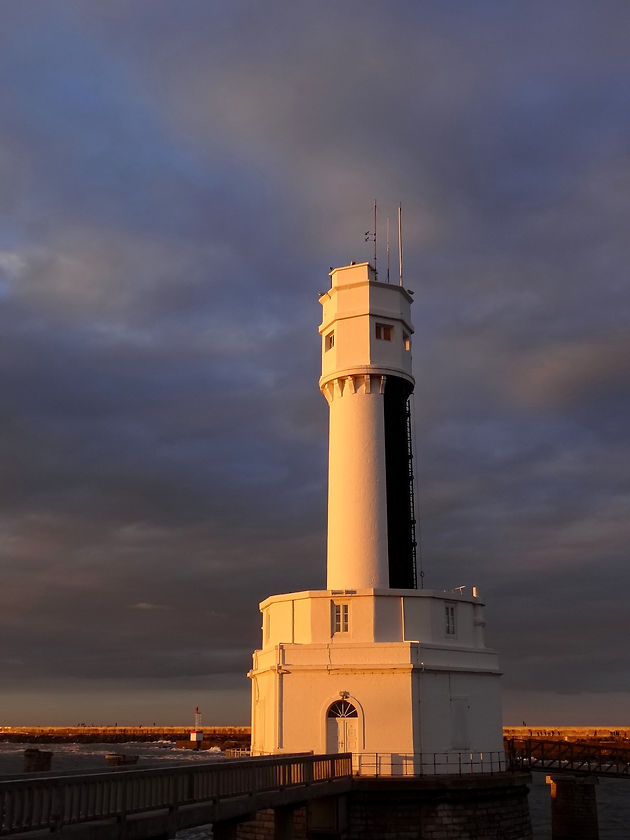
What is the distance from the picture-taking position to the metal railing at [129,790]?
A: 1723 centimetres

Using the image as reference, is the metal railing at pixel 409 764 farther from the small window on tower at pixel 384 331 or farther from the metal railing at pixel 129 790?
the small window on tower at pixel 384 331

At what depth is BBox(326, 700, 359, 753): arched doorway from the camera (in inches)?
1380

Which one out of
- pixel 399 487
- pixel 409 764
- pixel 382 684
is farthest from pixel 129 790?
pixel 399 487

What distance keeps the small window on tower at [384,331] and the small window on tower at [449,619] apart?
41.6ft

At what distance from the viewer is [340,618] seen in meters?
36.9

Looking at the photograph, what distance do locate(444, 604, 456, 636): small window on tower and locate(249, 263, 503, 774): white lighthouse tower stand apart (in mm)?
47

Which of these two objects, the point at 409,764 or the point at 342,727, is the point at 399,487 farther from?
the point at 409,764

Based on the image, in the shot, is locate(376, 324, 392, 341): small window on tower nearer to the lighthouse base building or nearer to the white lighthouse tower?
the white lighthouse tower

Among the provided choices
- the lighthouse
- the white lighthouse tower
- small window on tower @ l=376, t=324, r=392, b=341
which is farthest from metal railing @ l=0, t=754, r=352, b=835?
small window on tower @ l=376, t=324, r=392, b=341

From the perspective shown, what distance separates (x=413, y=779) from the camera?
3244 cm

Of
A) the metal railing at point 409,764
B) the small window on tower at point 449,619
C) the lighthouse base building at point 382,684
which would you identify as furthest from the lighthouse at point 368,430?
the metal railing at point 409,764

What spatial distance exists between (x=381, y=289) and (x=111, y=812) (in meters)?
28.9

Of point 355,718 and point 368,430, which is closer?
point 355,718

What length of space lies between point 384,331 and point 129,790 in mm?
Answer: 27197
